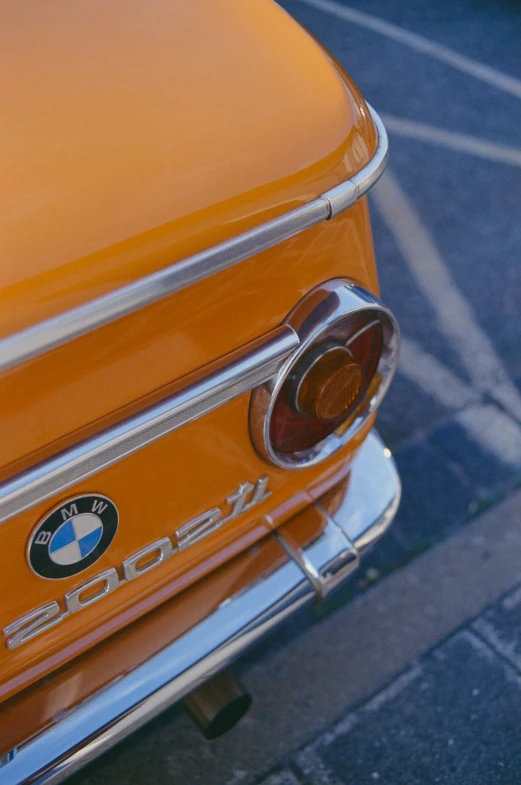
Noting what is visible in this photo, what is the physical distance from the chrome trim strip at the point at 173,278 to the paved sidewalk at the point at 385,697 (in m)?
1.38

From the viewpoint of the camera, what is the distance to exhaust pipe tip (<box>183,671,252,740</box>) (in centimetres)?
161

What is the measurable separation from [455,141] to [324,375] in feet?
10.5

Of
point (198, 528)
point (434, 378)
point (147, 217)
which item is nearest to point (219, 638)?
point (198, 528)

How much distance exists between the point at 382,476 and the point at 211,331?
77 cm

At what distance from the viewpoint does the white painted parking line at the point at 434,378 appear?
281cm

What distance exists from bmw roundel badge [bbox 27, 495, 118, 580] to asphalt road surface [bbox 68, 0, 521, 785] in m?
1.00

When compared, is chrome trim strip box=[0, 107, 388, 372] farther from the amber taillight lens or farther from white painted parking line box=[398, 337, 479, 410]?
white painted parking line box=[398, 337, 479, 410]

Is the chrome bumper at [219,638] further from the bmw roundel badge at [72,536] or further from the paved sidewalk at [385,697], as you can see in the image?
the paved sidewalk at [385,697]

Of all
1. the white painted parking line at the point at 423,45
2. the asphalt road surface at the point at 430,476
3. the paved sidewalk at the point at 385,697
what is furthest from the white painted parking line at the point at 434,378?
the white painted parking line at the point at 423,45

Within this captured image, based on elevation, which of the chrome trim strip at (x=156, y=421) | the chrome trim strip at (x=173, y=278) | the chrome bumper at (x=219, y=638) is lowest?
the chrome bumper at (x=219, y=638)

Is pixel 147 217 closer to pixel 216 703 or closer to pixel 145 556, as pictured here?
pixel 145 556

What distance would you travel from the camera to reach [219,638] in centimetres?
140

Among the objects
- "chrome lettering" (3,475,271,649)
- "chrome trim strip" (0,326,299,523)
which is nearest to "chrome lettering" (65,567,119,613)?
"chrome lettering" (3,475,271,649)

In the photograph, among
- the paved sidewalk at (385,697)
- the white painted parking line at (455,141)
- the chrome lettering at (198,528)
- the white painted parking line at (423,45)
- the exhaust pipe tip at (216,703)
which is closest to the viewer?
the chrome lettering at (198,528)
